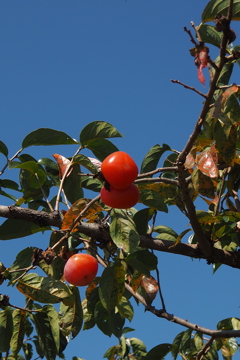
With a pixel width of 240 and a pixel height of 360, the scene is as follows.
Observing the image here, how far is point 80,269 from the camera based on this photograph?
2.07 meters

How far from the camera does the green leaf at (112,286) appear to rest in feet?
7.25

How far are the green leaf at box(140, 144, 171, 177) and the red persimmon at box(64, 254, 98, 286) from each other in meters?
0.49

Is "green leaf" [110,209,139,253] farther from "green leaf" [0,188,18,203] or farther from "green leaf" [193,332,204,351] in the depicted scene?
"green leaf" [193,332,204,351]

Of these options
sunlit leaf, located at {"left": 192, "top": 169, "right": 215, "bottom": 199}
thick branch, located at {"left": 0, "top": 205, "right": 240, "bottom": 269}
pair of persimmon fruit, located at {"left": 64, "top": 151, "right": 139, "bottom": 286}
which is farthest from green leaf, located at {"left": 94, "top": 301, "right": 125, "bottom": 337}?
pair of persimmon fruit, located at {"left": 64, "top": 151, "right": 139, "bottom": 286}

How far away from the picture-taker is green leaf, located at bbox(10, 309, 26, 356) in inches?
96.3

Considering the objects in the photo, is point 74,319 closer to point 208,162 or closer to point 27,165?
point 27,165

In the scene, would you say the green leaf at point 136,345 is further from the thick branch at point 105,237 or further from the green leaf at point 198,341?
the thick branch at point 105,237

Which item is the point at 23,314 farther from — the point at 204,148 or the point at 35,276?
the point at 204,148

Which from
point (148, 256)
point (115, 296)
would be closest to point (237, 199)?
point (148, 256)

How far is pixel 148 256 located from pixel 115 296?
0.22 m

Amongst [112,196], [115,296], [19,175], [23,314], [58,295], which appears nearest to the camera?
[112,196]

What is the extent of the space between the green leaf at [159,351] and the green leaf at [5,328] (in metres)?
0.66

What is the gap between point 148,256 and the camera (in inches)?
92.0

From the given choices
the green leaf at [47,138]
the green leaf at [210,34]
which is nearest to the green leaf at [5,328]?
the green leaf at [47,138]
